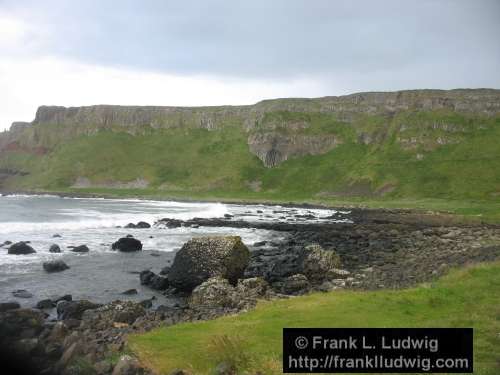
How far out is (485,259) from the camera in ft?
105

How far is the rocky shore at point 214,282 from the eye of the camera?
1630cm

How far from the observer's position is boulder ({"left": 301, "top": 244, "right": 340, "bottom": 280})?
32.7m

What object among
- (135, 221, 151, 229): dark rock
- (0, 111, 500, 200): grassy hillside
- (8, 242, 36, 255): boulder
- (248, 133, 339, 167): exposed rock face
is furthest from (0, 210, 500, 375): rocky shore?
(248, 133, 339, 167): exposed rock face

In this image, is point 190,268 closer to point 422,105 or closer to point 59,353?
point 59,353

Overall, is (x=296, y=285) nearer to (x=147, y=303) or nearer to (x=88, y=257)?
(x=147, y=303)

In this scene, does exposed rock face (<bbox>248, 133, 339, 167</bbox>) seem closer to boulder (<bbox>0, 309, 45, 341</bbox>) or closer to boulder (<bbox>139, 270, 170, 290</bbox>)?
boulder (<bbox>139, 270, 170, 290</bbox>)

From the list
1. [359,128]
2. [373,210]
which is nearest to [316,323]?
[373,210]

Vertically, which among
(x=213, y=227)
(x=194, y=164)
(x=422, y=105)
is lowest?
(x=213, y=227)

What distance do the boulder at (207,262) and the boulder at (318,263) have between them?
16.0 feet

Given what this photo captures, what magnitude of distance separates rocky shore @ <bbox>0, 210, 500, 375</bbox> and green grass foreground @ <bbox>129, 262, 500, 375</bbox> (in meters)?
1.57

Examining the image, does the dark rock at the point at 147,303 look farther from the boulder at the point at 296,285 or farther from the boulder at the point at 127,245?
the boulder at the point at 127,245

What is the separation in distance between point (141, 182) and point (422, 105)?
370ft

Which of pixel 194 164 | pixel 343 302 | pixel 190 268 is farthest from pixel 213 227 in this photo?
pixel 194 164

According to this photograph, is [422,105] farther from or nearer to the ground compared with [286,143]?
farther from the ground
